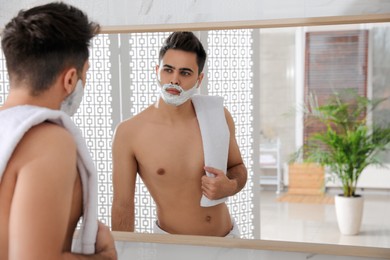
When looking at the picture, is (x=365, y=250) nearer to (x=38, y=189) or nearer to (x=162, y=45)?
(x=162, y=45)

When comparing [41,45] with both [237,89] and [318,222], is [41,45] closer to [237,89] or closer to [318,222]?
[237,89]

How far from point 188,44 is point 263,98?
1.05 ft

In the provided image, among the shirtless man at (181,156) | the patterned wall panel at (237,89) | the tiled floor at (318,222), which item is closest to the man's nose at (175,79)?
the shirtless man at (181,156)

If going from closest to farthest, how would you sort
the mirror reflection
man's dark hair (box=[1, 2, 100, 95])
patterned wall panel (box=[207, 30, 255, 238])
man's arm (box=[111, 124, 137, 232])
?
man's dark hair (box=[1, 2, 100, 95]) < the mirror reflection < patterned wall panel (box=[207, 30, 255, 238]) < man's arm (box=[111, 124, 137, 232])

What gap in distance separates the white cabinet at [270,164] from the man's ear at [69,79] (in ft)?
2.55

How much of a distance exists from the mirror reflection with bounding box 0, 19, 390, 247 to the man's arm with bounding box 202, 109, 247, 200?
2 centimetres

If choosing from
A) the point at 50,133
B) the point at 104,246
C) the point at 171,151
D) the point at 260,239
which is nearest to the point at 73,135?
the point at 50,133

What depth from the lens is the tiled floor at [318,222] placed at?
1.63 m

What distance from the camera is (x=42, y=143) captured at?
3.24ft

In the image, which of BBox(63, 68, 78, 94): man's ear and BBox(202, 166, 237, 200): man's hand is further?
BBox(202, 166, 237, 200): man's hand

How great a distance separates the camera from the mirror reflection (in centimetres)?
161

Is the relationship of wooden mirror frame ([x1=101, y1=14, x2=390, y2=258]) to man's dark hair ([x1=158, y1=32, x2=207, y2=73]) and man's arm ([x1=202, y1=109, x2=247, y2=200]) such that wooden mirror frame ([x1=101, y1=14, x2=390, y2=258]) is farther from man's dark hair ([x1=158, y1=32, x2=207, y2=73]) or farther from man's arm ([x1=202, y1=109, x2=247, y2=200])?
man's arm ([x1=202, y1=109, x2=247, y2=200])

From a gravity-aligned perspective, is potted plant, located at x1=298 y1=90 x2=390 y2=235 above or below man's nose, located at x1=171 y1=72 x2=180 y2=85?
below

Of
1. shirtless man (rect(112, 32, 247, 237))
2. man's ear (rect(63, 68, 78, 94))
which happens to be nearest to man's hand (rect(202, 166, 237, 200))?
shirtless man (rect(112, 32, 247, 237))
